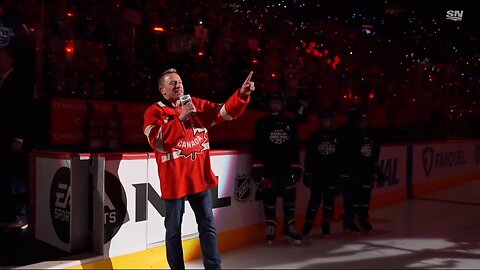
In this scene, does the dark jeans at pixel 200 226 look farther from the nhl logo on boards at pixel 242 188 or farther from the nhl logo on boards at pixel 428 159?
the nhl logo on boards at pixel 428 159

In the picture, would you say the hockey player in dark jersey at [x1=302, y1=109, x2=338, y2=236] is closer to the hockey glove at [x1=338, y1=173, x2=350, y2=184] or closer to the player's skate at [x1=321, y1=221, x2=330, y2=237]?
the player's skate at [x1=321, y1=221, x2=330, y2=237]

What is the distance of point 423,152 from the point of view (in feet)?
27.7

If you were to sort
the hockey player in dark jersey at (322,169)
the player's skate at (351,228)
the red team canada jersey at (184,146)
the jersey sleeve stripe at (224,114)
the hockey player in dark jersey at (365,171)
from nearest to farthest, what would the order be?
the red team canada jersey at (184,146)
the jersey sleeve stripe at (224,114)
the hockey player in dark jersey at (322,169)
the player's skate at (351,228)
the hockey player in dark jersey at (365,171)

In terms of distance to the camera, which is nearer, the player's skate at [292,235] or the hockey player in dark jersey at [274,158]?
the hockey player in dark jersey at [274,158]

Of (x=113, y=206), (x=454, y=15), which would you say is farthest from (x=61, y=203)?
(x=454, y=15)

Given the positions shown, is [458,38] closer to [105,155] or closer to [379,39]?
[379,39]

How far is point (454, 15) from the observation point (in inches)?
286

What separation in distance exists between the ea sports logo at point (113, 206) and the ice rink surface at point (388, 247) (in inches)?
30.4

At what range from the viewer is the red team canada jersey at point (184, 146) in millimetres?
3023

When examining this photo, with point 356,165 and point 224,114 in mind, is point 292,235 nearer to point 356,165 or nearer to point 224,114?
point 356,165

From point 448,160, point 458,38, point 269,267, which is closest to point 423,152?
point 448,160

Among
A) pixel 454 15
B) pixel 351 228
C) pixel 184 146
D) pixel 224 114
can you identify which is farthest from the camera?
pixel 454 15

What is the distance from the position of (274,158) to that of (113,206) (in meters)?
1.70

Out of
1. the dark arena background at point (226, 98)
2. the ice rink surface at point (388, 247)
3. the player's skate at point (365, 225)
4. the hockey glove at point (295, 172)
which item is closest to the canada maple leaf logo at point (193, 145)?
the dark arena background at point (226, 98)
